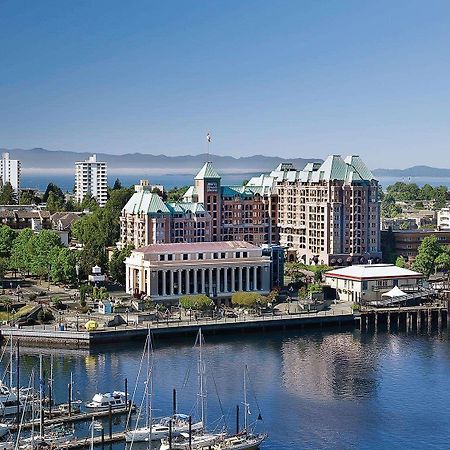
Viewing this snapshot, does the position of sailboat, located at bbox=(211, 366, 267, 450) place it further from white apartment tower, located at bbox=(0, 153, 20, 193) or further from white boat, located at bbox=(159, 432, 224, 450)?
white apartment tower, located at bbox=(0, 153, 20, 193)

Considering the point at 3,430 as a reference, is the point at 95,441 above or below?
below

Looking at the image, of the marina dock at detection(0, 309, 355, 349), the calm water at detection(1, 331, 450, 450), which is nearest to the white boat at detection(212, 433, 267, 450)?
the calm water at detection(1, 331, 450, 450)

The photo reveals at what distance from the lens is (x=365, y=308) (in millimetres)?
70938

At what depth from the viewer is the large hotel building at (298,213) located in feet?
283

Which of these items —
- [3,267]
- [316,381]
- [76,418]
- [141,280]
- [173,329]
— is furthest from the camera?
[3,267]

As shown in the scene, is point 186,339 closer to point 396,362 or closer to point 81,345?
point 81,345

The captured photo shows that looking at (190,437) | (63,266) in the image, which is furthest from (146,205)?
(190,437)

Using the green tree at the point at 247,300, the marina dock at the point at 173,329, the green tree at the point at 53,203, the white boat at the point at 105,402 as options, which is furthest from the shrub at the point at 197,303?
the green tree at the point at 53,203

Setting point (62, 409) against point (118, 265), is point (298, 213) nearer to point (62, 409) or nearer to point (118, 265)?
point (118, 265)

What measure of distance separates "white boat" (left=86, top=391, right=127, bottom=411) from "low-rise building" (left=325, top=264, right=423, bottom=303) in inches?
1230

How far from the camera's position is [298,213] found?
94000 mm

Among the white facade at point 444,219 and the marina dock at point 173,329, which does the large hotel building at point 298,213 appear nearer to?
the marina dock at point 173,329

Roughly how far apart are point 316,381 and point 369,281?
23.9 meters

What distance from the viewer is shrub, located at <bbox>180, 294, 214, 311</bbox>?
67.1m
